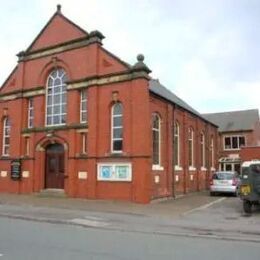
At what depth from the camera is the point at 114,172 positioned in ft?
77.0

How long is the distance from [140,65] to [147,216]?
8.64m

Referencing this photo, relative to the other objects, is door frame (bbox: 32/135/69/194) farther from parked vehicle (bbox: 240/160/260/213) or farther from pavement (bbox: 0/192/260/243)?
parked vehicle (bbox: 240/160/260/213)

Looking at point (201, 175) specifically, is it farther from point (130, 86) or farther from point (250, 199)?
point (250, 199)

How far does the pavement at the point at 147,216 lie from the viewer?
1348 cm

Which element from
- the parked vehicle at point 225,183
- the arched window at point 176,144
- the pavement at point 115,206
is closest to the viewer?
the pavement at point 115,206

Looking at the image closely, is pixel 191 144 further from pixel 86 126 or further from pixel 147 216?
pixel 147 216

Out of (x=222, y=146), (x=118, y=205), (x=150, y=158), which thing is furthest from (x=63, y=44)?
(x=222, y=146)

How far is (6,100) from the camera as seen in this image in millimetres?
29328

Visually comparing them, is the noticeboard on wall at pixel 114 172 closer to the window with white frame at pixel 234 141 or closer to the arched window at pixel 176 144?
the arched window at pixel 176 144

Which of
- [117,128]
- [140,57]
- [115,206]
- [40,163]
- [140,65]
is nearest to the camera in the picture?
[115,206]

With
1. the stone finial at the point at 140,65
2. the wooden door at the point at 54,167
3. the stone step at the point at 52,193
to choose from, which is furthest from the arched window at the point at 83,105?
the stone step at the point at 52,193

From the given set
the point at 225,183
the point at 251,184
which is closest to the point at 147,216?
the point at 251,184

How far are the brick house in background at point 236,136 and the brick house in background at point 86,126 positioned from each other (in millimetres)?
23103

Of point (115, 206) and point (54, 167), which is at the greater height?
point (54, 167)
